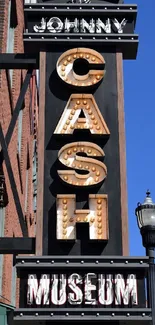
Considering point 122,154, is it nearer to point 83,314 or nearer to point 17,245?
point 17,245

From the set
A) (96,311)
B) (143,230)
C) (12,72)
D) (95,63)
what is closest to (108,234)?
(143,230)

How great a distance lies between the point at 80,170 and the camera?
9.98 metres

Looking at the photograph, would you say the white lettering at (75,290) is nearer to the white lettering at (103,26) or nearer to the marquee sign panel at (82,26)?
the marquee sign panel at (82,26)

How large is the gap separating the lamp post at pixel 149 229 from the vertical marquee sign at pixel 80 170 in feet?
0.49

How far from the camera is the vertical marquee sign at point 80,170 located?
879 cm

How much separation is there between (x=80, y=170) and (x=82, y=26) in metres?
3.01

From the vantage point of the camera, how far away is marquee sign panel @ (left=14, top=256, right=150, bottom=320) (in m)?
8.68

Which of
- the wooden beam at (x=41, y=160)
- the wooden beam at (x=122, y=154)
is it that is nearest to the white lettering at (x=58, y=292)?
the wooden beam at (x=41, y=160)

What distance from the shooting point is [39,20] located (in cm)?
1136

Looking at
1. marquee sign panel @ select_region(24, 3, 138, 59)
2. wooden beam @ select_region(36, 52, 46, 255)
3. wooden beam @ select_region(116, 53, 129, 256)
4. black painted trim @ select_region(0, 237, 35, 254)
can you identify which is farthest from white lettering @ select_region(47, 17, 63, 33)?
black painted trim @ select_region(0, 237, 35, 254)

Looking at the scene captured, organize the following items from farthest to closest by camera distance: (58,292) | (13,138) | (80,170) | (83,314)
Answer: (13,138) < (80,170) < (58,292) < (83,314)

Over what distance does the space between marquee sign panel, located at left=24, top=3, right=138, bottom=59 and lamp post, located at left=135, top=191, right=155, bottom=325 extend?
126 inches

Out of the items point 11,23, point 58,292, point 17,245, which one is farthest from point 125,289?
point 11,23

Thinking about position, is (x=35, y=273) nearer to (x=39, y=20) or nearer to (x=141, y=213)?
(x=141, y=213)
